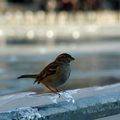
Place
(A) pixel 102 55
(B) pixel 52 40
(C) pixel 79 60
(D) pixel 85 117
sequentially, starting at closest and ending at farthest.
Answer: (D) pixel 85 117
(C) pixel 79 60
(A) pixel 102 55
(B) pixel 52 40

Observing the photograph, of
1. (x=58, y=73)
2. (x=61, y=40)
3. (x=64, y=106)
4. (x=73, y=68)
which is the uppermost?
(x=58, y=73)

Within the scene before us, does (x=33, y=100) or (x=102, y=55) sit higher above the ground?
(x=33, y=100)

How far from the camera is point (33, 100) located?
22.1 ft

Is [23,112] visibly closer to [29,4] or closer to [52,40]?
[52,40]

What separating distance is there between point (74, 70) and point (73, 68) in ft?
1.06

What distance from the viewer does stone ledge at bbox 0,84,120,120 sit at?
615cm

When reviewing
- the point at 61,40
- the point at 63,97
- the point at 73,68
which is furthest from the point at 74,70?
the point at 61,40

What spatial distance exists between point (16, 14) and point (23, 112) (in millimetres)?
30699

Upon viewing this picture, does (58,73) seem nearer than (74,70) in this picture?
Yes

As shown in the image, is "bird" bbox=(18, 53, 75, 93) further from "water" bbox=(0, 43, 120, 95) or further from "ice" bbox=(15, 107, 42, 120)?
"water" bbox=(0, 43, 120, 95)

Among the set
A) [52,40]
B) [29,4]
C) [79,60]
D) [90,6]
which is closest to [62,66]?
[79,60]

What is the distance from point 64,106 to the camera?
6.57m

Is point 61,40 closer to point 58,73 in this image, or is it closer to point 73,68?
point 73,68

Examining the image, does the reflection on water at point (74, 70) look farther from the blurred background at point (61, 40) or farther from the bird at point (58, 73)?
the bird at point (58, 73)
